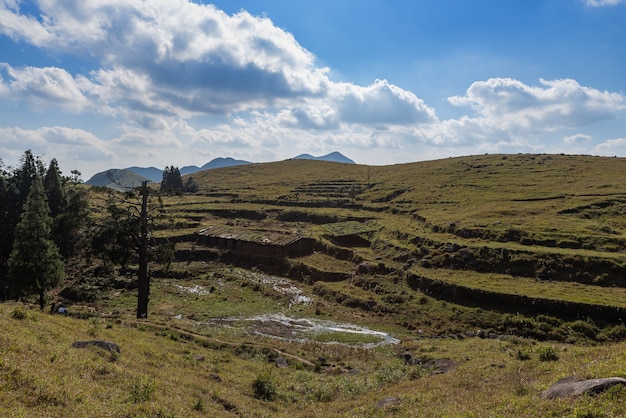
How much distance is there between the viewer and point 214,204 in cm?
11469

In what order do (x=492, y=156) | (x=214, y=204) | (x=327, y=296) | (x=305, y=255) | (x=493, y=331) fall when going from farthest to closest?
(x=492, y=156), (x=214, y=204), (x=305, y=255), (x=327, y=296), (x=493, y=331)

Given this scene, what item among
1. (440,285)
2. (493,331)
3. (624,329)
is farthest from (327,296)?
(624,329)

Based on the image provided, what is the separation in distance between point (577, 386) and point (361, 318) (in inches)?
1243

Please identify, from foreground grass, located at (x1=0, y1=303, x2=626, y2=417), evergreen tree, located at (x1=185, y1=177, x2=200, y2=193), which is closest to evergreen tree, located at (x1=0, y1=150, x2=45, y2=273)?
foreground grass, located at (x1=0, y1=303, x2=626, y2=417)

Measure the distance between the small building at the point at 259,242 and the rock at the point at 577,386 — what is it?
53.3m

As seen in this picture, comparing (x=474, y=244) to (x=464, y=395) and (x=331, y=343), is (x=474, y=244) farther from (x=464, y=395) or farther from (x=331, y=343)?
(x=464, y=395)

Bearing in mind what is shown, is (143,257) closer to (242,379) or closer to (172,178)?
(242,379)

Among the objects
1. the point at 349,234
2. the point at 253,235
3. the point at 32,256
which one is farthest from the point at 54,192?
the point at 349,234

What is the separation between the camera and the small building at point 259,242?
218 feet

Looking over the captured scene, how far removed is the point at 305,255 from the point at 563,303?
3912 cm

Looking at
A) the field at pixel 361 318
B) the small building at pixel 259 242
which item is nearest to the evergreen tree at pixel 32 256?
the field at pixel 361 318

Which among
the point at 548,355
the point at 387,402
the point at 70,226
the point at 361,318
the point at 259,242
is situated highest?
the point at 70,226

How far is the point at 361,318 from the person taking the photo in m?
43.3

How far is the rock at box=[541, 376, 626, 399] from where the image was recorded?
1188cm
